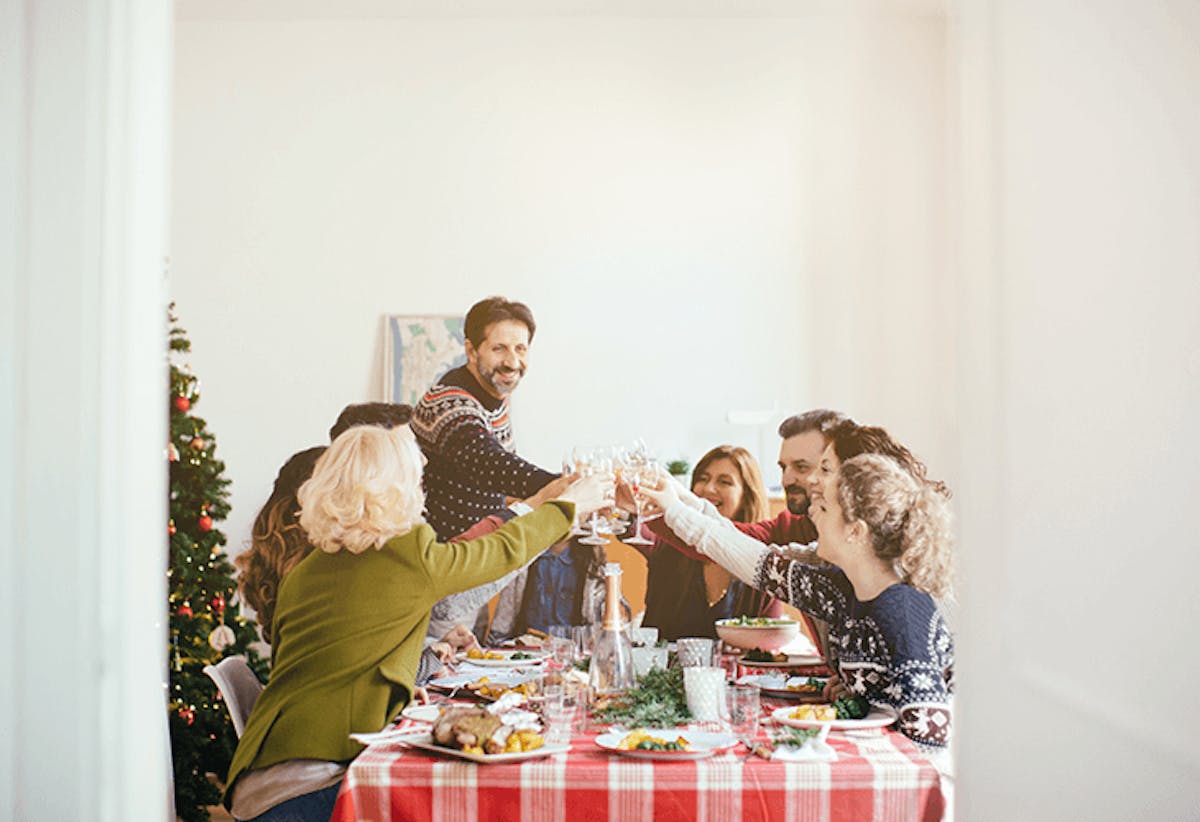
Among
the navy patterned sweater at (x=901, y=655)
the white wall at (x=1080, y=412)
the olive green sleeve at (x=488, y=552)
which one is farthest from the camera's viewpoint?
the olive green sleeve at (x=488, y=552)

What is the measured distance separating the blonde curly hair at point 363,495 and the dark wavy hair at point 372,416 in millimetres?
1025

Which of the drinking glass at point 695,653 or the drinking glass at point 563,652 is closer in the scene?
the drinking glass at point 695,653

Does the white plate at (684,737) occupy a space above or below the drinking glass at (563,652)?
below

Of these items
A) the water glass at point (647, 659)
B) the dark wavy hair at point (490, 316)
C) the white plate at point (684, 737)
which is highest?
the dark wavy hair at point (490, 316)

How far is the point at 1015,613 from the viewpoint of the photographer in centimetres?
103

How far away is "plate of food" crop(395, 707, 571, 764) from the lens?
1.98 m

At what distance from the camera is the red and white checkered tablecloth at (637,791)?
194 cm

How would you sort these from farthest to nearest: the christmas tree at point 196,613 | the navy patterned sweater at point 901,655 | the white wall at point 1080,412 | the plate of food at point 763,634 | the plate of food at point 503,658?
the christmas tree at point 196,613 → the plate of food at point 763,634 → the plate of food at point 503,658 → the navy patterned sweater at point 901,655 → the white wall at point 1080,412

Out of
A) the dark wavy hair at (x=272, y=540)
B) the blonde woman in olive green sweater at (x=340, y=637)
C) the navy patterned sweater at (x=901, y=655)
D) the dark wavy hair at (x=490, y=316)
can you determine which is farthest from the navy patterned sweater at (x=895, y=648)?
the dark wavy hair at (x=272, y=540)

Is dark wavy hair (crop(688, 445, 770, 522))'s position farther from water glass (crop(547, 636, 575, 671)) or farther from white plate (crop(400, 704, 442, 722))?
white plate (crop(400, 704, 442, 722))

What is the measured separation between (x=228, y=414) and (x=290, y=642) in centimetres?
Answer: 165

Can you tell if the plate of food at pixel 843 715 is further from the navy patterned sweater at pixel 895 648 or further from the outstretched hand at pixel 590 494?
the outstretched hand at pixel 590 494

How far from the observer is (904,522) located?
2625 millimetres

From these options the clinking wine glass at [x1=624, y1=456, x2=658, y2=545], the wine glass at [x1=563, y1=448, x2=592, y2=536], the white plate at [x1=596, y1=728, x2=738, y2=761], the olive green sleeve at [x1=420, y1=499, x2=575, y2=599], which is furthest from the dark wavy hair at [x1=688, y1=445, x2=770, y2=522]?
the white plate at [x1=596, y1=728, x2=738, y2=761]
